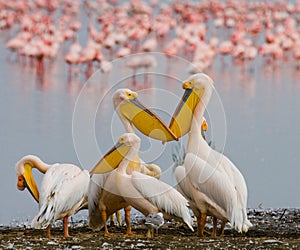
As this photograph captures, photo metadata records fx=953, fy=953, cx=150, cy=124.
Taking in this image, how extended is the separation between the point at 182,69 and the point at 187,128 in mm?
11928

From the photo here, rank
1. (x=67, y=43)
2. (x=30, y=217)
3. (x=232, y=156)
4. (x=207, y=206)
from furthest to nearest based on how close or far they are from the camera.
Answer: (x=67, y=43) → (x=232, y=156) → (x=30, y=217) → (x=207, y=206)

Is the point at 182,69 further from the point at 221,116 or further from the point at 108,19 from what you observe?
the point at 221,116

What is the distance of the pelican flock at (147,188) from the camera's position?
6672mm

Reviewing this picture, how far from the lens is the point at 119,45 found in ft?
74.1

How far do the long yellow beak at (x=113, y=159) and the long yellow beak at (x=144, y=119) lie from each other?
433mm

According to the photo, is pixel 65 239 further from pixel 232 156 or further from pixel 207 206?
pixel 232 156

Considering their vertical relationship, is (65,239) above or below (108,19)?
below

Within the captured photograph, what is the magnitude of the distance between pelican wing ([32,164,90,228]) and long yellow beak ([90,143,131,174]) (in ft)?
0.46

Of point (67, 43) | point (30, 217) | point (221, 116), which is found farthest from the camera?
point (67, 43)

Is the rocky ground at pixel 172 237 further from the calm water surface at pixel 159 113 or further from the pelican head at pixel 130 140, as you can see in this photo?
the pelican head at pixel 130 140

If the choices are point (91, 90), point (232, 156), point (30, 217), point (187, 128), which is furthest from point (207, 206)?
point (91, 90)

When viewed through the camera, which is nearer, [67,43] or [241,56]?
[241,56]

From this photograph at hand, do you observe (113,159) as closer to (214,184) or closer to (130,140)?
(130,140)

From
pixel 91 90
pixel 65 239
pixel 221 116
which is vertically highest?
pixel 91 90
